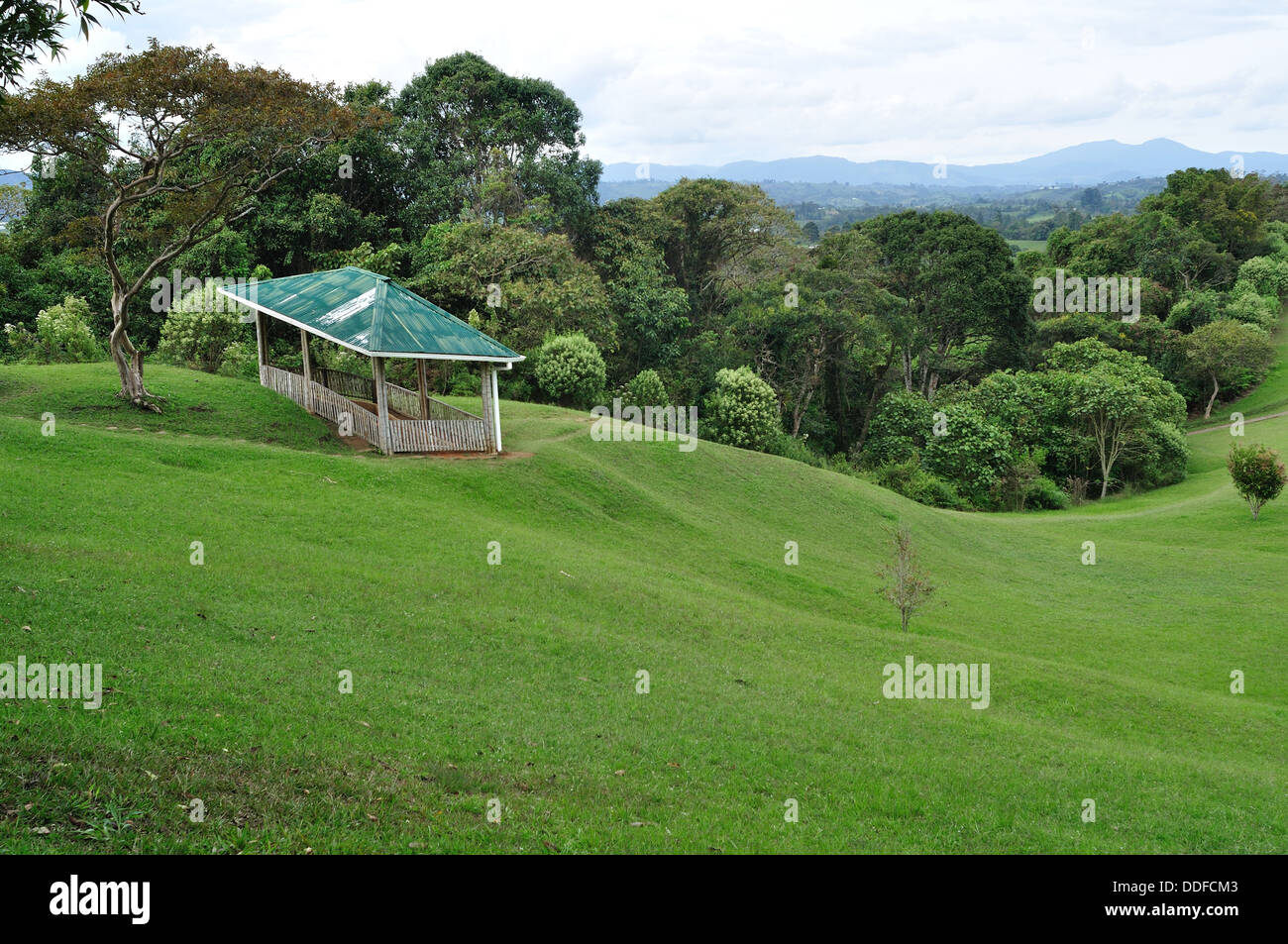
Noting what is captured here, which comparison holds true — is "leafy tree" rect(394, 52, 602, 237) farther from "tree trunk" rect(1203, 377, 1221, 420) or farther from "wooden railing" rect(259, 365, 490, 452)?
"tree trunk" rect(1203, 377, 1221, 420)

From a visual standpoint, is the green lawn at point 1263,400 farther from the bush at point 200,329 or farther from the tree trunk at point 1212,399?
the bush at point 200,329

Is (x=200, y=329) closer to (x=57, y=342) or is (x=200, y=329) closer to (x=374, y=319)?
(x=57, y=342)

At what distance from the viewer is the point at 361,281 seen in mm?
25812

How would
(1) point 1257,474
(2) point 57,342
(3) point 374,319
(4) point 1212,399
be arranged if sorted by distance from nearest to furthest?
(3) point 374,319 < (2) point 57,342 < (1) point 1257,474 < (4) point 1212,399

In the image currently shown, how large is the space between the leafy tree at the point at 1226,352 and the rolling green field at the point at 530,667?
3751 centimetres

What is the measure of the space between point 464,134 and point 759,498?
29.6 metres

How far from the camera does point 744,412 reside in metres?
40.2

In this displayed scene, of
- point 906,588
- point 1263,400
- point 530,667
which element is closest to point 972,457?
point 906,588

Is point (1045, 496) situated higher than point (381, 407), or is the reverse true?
point (381, 407)

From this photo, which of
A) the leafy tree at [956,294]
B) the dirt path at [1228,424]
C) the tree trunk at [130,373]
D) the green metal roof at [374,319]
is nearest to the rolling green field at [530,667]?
the tree trunk at [130,373]

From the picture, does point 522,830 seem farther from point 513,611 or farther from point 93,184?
point 93,184

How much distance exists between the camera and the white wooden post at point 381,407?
900 inches

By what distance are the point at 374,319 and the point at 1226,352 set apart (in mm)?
57687
